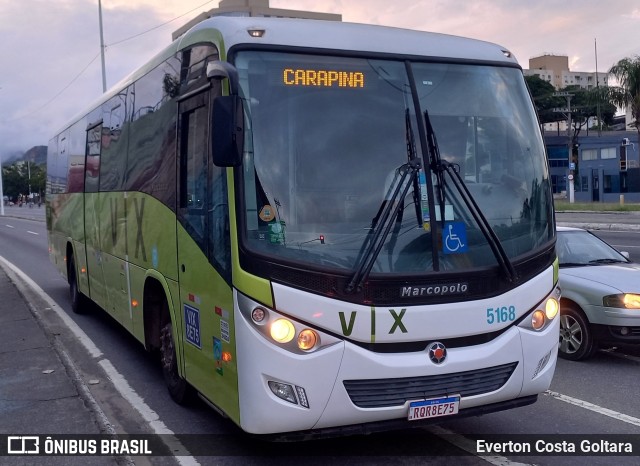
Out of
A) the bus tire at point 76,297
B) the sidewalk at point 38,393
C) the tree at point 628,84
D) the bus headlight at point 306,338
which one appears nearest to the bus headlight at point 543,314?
the bus headlight at point 306,338

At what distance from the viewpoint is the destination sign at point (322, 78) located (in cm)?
498

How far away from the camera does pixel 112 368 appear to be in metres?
8.20

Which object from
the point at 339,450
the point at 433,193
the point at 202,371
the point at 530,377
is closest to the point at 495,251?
the point at 433,193

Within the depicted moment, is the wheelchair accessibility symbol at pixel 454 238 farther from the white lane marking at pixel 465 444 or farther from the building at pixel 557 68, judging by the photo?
the building at pixel 557 68

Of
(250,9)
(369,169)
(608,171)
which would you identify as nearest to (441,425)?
(369,169)

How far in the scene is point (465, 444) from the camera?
558cm

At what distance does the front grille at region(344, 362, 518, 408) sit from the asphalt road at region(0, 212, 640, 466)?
2.21 feet

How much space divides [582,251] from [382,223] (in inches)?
207

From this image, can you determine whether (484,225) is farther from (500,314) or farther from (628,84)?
(628,84)

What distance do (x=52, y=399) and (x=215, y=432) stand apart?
206cm

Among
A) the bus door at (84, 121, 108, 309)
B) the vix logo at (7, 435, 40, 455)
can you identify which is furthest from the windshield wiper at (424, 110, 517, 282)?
the bus door at (84, 121, 108, 309)

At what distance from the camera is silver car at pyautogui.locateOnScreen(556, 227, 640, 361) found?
774 centimetres

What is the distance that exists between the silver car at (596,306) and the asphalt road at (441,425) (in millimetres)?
278

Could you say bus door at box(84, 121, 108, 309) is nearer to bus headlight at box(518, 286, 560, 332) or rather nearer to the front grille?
the front grille
